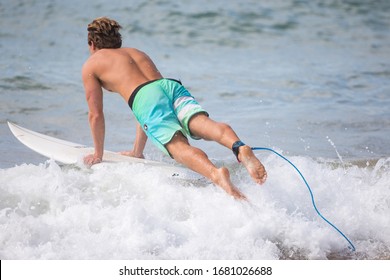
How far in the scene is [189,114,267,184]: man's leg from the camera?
173 inches

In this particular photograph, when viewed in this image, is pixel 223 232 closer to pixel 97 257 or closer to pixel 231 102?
pixel 97 257

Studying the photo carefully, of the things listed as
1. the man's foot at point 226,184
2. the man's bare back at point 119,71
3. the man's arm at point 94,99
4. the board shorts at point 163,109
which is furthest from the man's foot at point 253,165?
the man's arm at point 94,99

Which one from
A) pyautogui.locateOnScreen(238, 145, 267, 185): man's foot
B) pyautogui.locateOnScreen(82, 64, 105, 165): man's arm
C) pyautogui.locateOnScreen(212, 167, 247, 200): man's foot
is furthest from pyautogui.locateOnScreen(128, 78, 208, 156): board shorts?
pyautogui.locateOnScreen(238, 145, 267, 185): man's foot

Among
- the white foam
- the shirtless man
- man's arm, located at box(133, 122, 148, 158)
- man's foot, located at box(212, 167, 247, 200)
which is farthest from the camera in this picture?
man's arm, located at box(133, 122, 148, 158)

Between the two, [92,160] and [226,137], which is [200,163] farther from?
[92,160]

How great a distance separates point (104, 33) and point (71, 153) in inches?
47.0

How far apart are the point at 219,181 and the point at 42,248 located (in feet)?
4.10

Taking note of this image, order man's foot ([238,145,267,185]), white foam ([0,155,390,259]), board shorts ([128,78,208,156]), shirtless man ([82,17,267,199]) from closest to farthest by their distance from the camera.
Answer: white foam ([0,155,390,259]), man's foot ([238,145,267,185]), shirtless man ([82,17,267,199]), board shorts ([128,78,208,156])

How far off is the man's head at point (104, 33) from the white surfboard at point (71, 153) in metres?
0.94

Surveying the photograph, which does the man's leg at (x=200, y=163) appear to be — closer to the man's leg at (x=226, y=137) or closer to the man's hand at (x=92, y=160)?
the man's leg at (x=226, y=137)

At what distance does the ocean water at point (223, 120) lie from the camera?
174 inches

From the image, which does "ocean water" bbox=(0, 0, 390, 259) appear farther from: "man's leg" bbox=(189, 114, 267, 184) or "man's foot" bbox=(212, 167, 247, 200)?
"man's leg" bbox=(189, 114, 267, 184)

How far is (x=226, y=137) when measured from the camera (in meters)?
4.71

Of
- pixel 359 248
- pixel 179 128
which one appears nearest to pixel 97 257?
pixel 179 128
